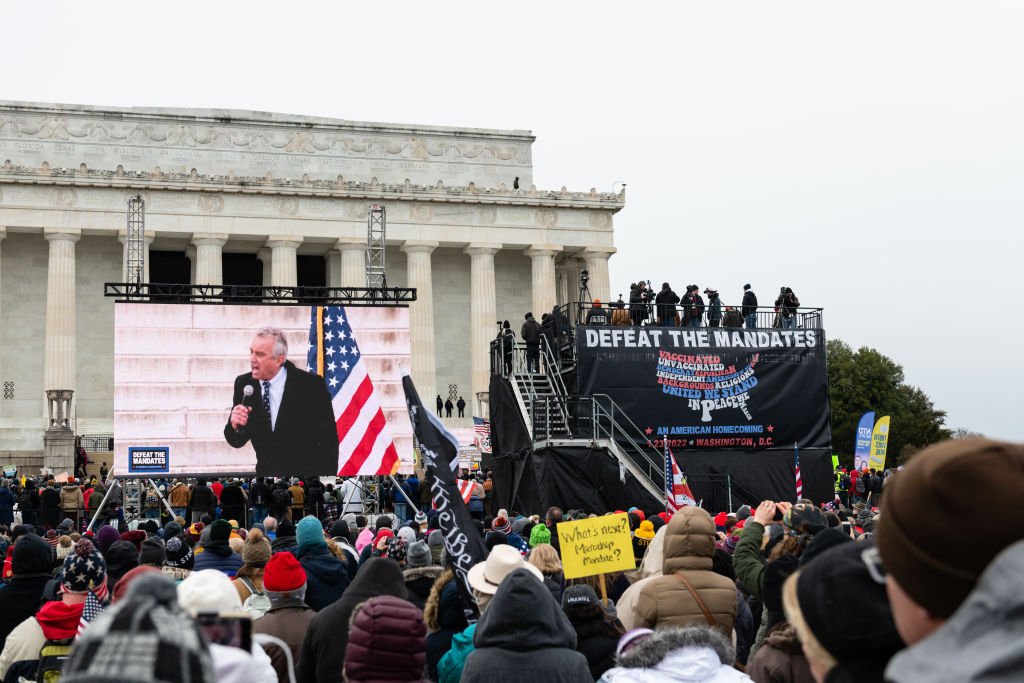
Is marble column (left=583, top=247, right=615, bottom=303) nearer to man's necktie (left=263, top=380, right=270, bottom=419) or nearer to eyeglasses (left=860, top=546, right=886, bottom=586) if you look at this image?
man's necktie (left=263, top=380, right=270, bottom=419)

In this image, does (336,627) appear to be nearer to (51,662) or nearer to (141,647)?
(51,662)

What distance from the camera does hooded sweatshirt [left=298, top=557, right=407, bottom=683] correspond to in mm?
6242

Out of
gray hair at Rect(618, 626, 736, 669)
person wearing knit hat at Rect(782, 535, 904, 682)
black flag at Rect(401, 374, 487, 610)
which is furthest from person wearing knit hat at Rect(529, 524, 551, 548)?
person wearing knit hat at Rect(782, 535, 904, 682)

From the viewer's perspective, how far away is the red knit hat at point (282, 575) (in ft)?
22.5

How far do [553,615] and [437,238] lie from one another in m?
56.4

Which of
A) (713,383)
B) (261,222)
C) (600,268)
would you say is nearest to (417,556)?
(713,383)

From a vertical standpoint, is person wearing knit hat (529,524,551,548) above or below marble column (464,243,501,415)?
below

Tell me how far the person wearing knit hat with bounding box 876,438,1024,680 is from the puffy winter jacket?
423 centimetres

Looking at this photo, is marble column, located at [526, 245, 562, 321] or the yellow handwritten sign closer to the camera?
the yellow handwritten sign

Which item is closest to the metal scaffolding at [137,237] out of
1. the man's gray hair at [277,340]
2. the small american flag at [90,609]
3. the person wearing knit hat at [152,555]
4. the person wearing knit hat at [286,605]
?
the man's gray hair at [277,340]

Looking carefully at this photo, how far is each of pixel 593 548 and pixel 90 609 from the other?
10.8ft

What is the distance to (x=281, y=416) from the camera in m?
21.8

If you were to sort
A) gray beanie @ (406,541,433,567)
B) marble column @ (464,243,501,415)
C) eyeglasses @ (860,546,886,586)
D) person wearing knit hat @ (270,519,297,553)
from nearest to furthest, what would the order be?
eyeglasses @ (860,546,886,586)
gray beanie @ (406,541,433,567)
person wearing knit hat @ (270,519,297,553)
marble column @ (464,243,501,415)

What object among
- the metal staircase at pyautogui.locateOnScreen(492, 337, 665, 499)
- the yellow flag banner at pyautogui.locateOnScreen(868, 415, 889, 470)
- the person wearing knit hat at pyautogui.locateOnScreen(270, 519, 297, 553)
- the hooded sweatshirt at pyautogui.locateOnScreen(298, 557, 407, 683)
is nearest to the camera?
the hooded sweatshirt at pyautogui.locateOnScreen(298, 557, 407, 683)
